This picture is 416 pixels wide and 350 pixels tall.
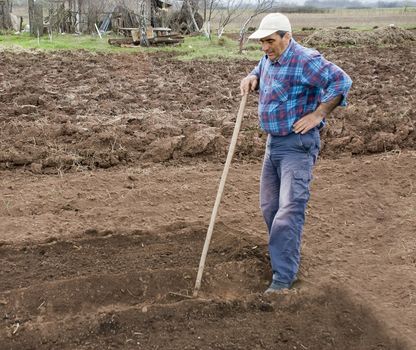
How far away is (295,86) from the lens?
415cm

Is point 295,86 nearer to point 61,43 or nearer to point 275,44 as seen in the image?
point 275,44

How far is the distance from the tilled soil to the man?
1.56 ft

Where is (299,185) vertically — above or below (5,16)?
below

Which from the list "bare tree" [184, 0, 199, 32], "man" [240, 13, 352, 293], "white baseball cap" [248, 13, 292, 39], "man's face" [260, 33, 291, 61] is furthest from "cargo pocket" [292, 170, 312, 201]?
"bare tree" [184, 0, 199, 32]

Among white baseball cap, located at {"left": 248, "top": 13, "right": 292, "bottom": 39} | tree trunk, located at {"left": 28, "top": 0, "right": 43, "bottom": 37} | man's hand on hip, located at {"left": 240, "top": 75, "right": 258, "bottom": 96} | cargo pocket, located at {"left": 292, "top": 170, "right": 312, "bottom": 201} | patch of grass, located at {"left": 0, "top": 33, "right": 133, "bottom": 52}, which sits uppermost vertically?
tree trunk, located at {"left": 28, "top": 0, "right": 43, "bottom": 37}

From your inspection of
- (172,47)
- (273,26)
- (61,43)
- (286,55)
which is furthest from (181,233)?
(61,43)

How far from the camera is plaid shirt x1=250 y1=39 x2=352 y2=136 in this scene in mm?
4023

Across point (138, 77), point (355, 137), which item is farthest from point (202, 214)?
point (138, 77)

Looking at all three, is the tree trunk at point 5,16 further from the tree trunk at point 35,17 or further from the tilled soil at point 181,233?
the tilled soil at point 181,233

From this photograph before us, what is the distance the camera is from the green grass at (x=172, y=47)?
1894cm

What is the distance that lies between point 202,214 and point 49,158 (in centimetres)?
234

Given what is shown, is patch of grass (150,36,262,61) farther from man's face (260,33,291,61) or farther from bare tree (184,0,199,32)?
man's face (260,33,291,61)

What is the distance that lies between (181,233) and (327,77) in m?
2.31

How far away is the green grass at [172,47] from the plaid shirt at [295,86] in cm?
1363
